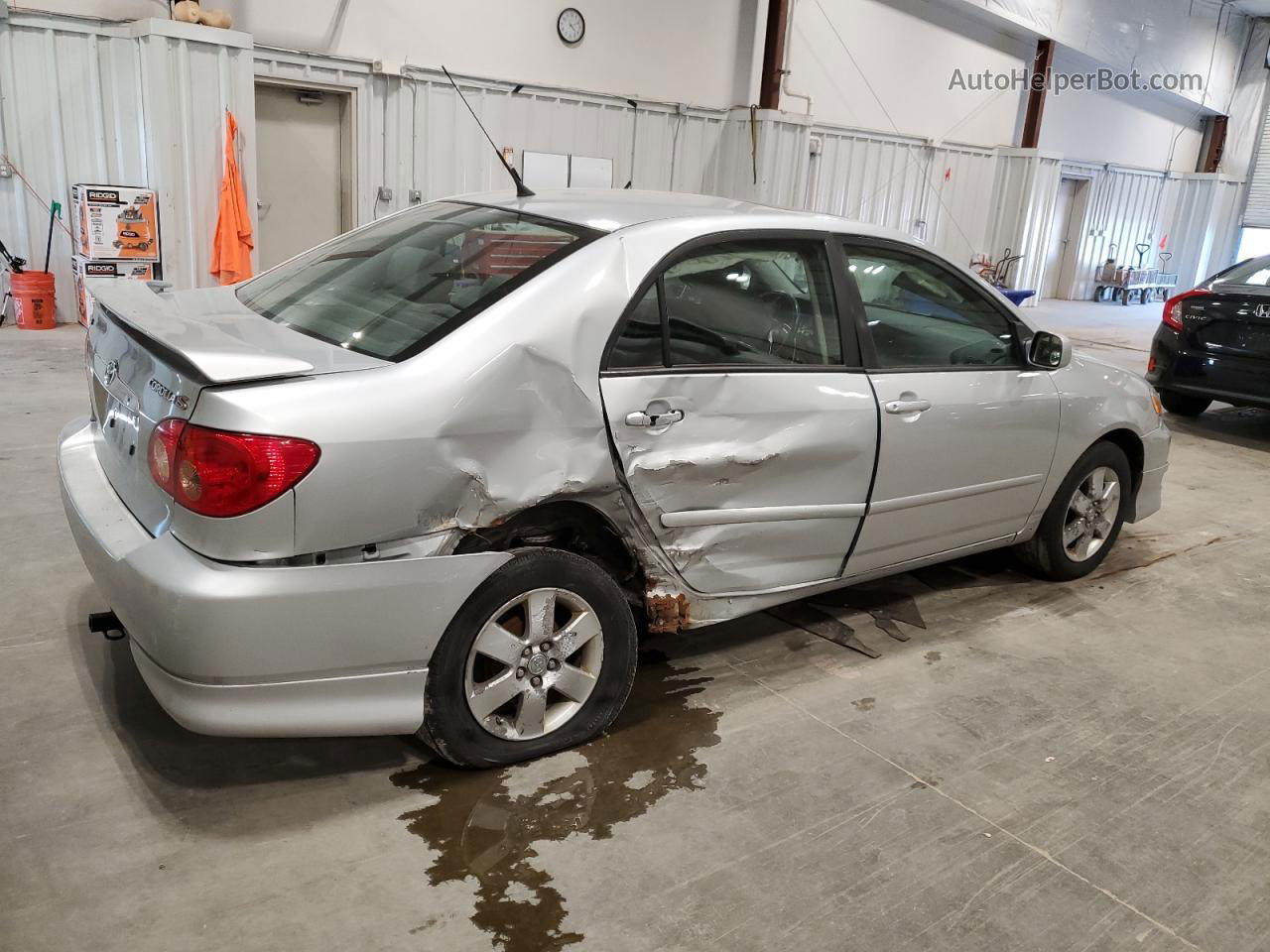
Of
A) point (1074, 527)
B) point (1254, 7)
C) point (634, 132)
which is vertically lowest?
point (1074, 527)

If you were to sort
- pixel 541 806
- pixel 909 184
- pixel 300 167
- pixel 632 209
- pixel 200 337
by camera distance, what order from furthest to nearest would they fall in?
pixel 909 184, pixel 300 167, pixel 632 209, pixel 541 806, pixel 200 337

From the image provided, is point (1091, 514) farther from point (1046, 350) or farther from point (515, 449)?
point (515, 449)

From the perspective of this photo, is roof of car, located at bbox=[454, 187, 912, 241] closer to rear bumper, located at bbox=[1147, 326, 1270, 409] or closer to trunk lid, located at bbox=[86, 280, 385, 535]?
trunk lid, located at bbox=[86, 280, 385, 535]

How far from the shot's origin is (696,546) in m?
2.78

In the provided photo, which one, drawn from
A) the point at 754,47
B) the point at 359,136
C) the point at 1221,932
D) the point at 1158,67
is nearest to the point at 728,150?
the point at 754,47

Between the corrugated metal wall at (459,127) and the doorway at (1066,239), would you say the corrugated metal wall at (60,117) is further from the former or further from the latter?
the doorway at (1066,239)

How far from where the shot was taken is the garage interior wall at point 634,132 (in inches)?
318

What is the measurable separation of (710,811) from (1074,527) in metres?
2.38

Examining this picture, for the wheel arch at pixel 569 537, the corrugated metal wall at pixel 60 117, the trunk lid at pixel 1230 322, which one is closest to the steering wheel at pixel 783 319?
the wheel arch at pixel 569 537

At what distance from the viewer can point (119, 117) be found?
324 inches

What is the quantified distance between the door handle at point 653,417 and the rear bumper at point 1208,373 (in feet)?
19.3

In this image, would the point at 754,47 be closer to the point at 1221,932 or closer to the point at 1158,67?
the point at 1158,67

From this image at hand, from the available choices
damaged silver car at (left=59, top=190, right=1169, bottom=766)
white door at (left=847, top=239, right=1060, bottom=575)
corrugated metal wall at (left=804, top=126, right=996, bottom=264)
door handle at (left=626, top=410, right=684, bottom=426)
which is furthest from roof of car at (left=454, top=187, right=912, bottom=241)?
corrugated metal wall at (left=804, top=126, right=996, bottom=264)

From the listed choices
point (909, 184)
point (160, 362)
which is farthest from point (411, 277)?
point (909, 184)
